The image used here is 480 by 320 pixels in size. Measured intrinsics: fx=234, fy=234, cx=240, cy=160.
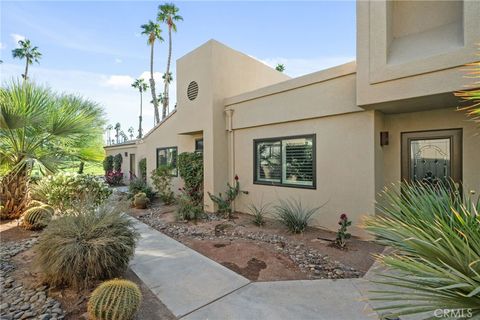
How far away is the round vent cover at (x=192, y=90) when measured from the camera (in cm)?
866

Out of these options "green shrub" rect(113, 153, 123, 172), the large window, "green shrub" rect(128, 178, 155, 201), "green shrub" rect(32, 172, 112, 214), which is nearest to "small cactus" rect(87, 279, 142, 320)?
"green shrub" rect(32, 172, 112, 214)

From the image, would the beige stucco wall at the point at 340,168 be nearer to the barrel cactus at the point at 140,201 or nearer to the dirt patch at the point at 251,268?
the dirt patch at the point at 251,268

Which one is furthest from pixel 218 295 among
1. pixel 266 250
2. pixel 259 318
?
pixel 266 250

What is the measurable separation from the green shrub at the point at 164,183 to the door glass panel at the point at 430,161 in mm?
8209

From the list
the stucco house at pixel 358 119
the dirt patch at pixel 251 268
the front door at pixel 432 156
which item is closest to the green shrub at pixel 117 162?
the stucco house at pixel 358 119

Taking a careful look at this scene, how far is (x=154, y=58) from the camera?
2184 centimetres

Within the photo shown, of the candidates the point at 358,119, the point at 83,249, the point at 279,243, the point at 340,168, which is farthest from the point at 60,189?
the point at 358,119

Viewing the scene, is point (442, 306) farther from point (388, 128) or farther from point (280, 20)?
point (280, 20)

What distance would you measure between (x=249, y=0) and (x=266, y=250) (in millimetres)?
7477

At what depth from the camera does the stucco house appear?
441cm

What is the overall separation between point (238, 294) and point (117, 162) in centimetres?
1938

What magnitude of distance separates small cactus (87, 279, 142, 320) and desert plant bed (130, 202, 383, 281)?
1.75 metres

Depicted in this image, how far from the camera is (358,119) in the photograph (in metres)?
5.47

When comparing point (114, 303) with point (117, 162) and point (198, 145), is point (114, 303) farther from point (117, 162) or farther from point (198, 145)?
point (117, 162)
